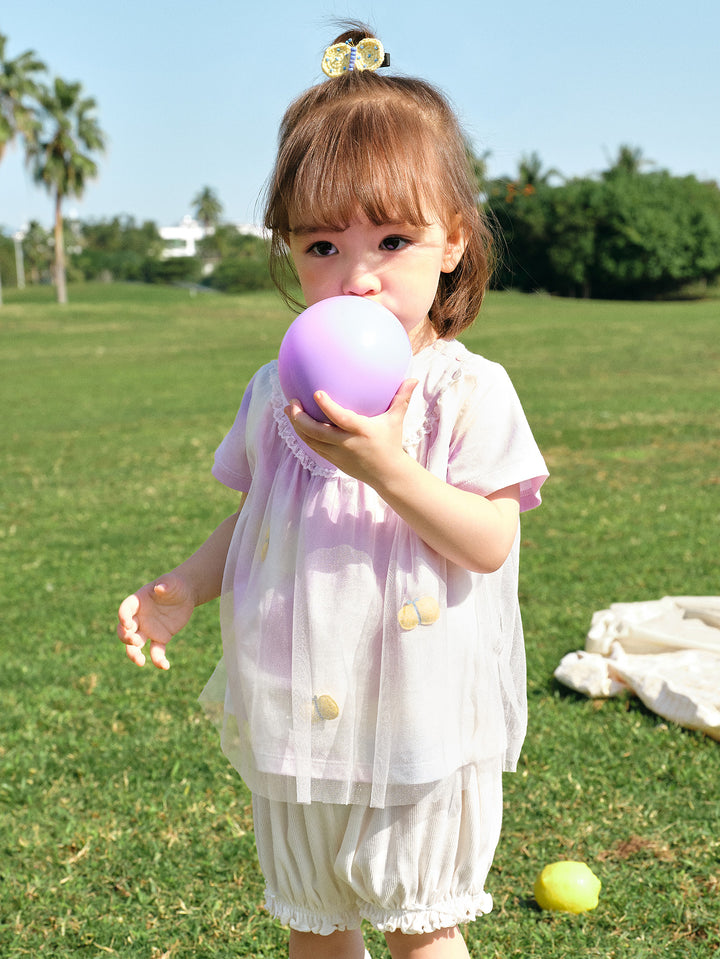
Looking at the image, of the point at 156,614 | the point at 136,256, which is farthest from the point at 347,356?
the point at 136,256

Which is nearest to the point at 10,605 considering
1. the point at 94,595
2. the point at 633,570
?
the point at 94,595

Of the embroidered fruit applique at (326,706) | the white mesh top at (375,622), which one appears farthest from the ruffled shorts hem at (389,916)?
the embroidered fruit applique at (326,706)

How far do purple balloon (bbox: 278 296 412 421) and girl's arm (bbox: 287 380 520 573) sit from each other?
3 cm

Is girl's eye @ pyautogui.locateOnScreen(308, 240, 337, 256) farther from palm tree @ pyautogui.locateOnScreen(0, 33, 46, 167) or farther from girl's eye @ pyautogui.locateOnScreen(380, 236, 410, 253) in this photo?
palm tree @ pyautogui.locateOnScreen(0, 33, 46, 167)

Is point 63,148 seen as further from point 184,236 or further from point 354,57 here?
point 184,236

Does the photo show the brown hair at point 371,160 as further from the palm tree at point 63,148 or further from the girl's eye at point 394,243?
the palm tree at point 63,148

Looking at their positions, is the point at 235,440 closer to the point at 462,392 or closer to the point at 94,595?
the point at 462,392

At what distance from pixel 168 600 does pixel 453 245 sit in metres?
0.90

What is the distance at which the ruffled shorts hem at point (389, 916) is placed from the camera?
1.88 m

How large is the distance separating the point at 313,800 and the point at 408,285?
933 mm

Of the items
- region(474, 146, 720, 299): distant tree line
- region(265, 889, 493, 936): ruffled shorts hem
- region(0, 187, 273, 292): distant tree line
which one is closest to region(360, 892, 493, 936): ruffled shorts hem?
region(265, 889, 493, 936): ruffled shorts hem

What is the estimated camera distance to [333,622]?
1767 mm

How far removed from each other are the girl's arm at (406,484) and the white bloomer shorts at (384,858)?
0.46m

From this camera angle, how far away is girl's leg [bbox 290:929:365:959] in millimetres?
2055
